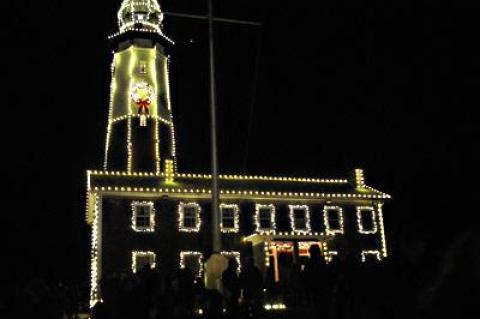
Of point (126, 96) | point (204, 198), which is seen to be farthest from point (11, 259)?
point (204, 198)

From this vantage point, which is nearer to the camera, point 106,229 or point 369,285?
point 369,285

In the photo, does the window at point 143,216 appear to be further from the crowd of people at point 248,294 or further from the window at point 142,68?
the crowd of people at point 248,294

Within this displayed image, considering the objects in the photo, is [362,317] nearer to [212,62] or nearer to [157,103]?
[212,62]

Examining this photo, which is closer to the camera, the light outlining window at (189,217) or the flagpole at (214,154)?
the flagpole at (214,154)

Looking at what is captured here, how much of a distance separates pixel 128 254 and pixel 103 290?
18.6m

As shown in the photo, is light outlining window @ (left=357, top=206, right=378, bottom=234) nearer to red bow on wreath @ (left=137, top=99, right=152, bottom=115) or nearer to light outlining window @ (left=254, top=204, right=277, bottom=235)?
light outlining window @ (left=254, top=204, right=277, bottom=235)

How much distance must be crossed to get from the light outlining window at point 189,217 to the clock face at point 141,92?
8367 millimetres

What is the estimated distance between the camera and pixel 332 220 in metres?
35.1

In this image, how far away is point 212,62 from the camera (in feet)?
60.5

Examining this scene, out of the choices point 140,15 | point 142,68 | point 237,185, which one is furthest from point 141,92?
point 237,185

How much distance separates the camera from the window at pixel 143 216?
31797 millimetres

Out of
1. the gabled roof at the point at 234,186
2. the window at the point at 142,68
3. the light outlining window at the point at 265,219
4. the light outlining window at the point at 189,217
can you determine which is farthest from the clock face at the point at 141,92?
the light outlining window at the point at 265,219

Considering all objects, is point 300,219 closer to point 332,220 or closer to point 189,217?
point 332,220

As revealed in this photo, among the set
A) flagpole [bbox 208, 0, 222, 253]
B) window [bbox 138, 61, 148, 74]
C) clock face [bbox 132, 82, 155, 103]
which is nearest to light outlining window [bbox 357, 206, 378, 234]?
clock face [bbox 132, 82, 155, 103]
